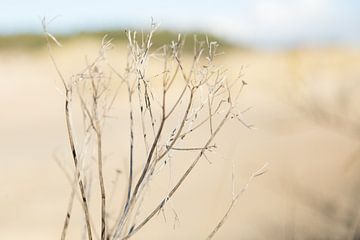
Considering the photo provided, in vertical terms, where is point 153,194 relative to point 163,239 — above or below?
above

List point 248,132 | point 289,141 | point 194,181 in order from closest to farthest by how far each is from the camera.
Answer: point 194,181, point 289,141, point 248,132

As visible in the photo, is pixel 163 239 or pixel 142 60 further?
pixel 163 239

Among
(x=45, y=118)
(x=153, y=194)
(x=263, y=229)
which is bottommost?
(x=263, y=229)

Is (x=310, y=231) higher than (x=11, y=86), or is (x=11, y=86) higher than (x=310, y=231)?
(x=11, y=86)

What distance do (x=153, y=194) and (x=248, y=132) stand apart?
3312mm

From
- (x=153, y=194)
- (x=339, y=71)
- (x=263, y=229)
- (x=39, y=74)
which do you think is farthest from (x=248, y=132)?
(x=39, y=74)

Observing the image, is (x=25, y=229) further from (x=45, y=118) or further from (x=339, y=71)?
(x=339, y=71)

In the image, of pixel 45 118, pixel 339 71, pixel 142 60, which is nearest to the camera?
pixel 142 60

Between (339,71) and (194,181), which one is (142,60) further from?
(339,71)

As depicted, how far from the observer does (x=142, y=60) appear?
3064 millimetres

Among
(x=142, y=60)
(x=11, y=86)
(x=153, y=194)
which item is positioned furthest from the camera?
(x=11, y=86)

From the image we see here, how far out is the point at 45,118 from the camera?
552 inches

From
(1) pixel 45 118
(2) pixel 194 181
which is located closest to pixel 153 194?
(2) pixel 194 181

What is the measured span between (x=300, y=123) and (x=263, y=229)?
4296 mm
